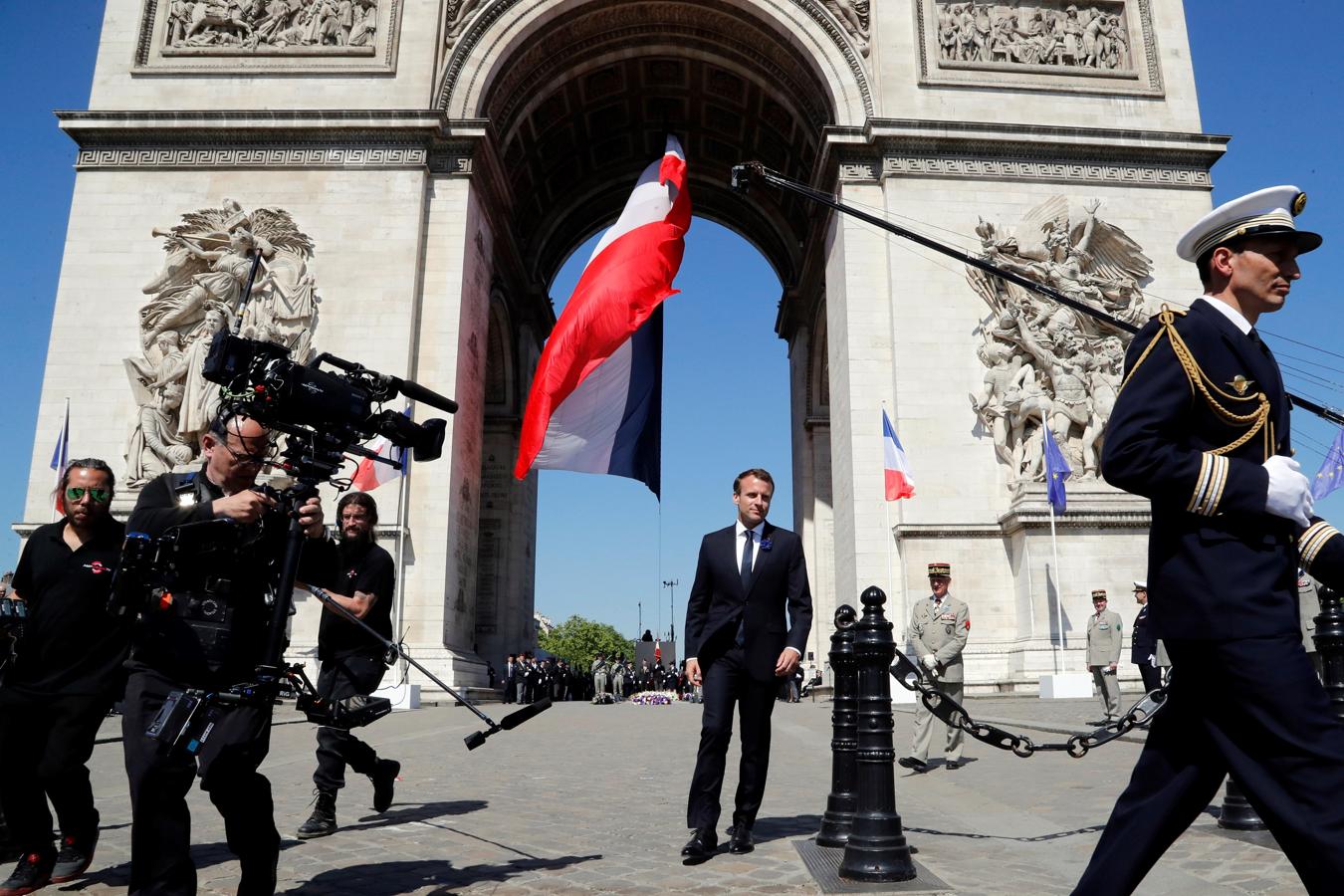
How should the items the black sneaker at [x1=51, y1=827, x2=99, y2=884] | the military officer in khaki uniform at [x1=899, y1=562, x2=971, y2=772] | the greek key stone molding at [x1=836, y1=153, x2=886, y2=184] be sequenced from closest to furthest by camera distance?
the black sneaker at [x1=51, y1=827, x2=99, y2=884] < the military officer in khaki uniform at [x1=899, y1=562, x2=971, y2=772] < the greek key stone molding at [x1=836, y1=153, x2=886, y2=184]

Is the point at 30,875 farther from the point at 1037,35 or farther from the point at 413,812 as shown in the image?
the point at 1037,35

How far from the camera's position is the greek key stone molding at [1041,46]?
20.4 m

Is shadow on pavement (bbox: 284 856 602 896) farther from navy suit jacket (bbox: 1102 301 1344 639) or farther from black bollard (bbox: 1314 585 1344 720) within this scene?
black bollard (bbox: 1314 585 1344 720)

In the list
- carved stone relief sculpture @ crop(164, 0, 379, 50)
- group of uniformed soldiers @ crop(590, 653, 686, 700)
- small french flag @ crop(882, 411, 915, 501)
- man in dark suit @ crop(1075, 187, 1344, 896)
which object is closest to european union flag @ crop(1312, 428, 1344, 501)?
small french flag @ crop(882, 411, 915, 501)

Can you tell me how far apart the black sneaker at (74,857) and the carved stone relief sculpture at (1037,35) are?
20.4 meters

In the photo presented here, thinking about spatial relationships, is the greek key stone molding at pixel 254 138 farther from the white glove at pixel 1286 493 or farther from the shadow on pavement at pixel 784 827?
the white glove at pixel 1286 493

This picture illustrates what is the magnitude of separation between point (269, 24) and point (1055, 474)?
17939 millimetres

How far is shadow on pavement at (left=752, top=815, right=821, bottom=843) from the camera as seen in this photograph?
5465mm

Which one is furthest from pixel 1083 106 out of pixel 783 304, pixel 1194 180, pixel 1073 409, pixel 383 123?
pixel 383 123

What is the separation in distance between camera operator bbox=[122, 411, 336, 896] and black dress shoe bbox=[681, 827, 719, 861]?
1.98 metres

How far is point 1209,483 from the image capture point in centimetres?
250

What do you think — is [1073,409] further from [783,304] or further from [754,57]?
[783,304]

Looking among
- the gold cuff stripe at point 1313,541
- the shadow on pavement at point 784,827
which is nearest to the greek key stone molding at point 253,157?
the shadow on pavement at point 784,827

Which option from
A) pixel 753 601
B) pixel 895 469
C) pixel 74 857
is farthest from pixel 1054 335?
pixel 74 857
